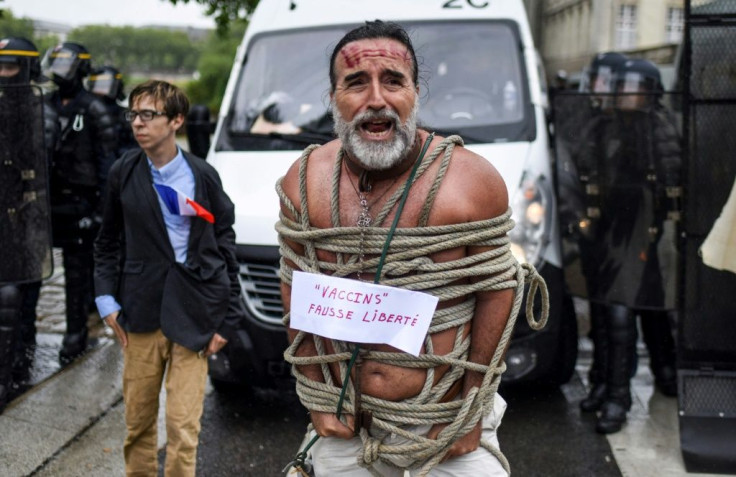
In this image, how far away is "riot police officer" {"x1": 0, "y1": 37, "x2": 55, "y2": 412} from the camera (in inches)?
186

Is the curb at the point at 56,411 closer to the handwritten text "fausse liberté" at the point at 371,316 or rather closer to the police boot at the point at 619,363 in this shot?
the handwritten text "fausse liberté" at the point at 371,316

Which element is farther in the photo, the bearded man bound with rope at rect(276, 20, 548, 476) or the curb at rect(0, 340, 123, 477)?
the curb at rect(0, 340, 123, 477)

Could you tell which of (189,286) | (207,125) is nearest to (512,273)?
(189,286)

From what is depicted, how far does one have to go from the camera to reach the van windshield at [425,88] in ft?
17.2

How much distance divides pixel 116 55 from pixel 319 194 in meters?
34.5

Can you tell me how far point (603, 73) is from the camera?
5.52 metres

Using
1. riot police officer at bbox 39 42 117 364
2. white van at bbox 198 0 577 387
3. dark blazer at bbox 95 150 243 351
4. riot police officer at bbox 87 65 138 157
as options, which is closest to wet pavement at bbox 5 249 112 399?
riot police officer at bbox 39 42 117 364

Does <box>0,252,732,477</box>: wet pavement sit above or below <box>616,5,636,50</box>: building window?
below

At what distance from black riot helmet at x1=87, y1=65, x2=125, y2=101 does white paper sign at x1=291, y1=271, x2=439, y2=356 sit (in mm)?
4624

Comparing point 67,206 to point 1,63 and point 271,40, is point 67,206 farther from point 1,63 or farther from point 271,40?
point 271,40

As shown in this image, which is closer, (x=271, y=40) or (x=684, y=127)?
(x=684, y=127)

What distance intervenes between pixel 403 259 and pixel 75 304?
4.32 metres

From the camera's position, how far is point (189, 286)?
11.6ft

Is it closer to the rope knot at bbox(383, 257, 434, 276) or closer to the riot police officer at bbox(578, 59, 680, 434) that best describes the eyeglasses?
the rope knot at bbox(383, 257, 434, 276)
